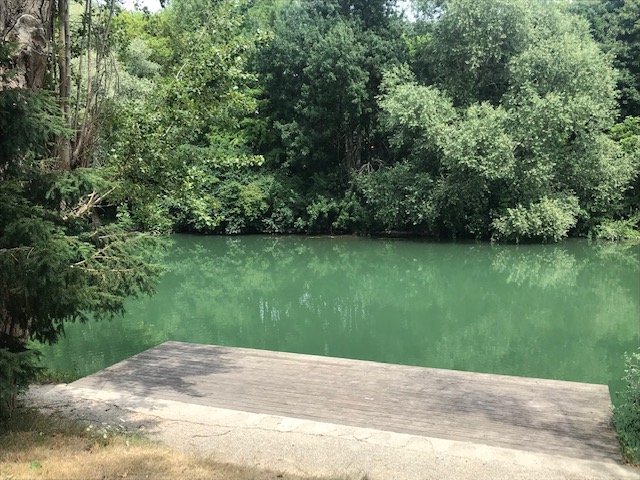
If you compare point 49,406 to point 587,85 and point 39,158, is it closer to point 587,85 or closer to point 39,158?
point 39,158

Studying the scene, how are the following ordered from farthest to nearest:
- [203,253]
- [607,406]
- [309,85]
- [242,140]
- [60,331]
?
1. [242,140]
2. [309,85]
3. [203,253]
4. [607,406]
5. [60,331]

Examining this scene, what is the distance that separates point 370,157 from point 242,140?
18.3ft

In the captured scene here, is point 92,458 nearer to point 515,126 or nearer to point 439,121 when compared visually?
point 439,121

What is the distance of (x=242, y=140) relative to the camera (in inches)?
966

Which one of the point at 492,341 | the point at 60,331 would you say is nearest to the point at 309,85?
the point at 492,341

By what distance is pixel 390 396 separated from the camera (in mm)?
5715

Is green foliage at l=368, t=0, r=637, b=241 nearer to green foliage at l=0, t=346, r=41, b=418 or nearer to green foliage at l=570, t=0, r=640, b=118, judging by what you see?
green foliage at l=570, t=0, r=640, b=118

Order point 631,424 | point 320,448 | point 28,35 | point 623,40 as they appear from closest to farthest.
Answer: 1. point 320,448
2. point 28,35
3. point 631,424
4. point 623,40

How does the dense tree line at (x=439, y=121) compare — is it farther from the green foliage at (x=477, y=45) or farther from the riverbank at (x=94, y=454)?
the riverbank at (x=94, y=454)

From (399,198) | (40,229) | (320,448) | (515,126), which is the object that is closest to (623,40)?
(515,126)

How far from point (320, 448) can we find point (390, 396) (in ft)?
5.30

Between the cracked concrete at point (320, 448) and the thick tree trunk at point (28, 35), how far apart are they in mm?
2770

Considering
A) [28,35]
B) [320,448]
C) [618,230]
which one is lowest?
[320,448]

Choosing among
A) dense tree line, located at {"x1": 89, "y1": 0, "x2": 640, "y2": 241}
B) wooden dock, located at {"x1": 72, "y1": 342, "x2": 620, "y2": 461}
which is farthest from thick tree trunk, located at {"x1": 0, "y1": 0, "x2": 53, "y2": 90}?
dense tree line, located at {"x1": 89, "y1": 0, "x2": 640, "y2": 241}
